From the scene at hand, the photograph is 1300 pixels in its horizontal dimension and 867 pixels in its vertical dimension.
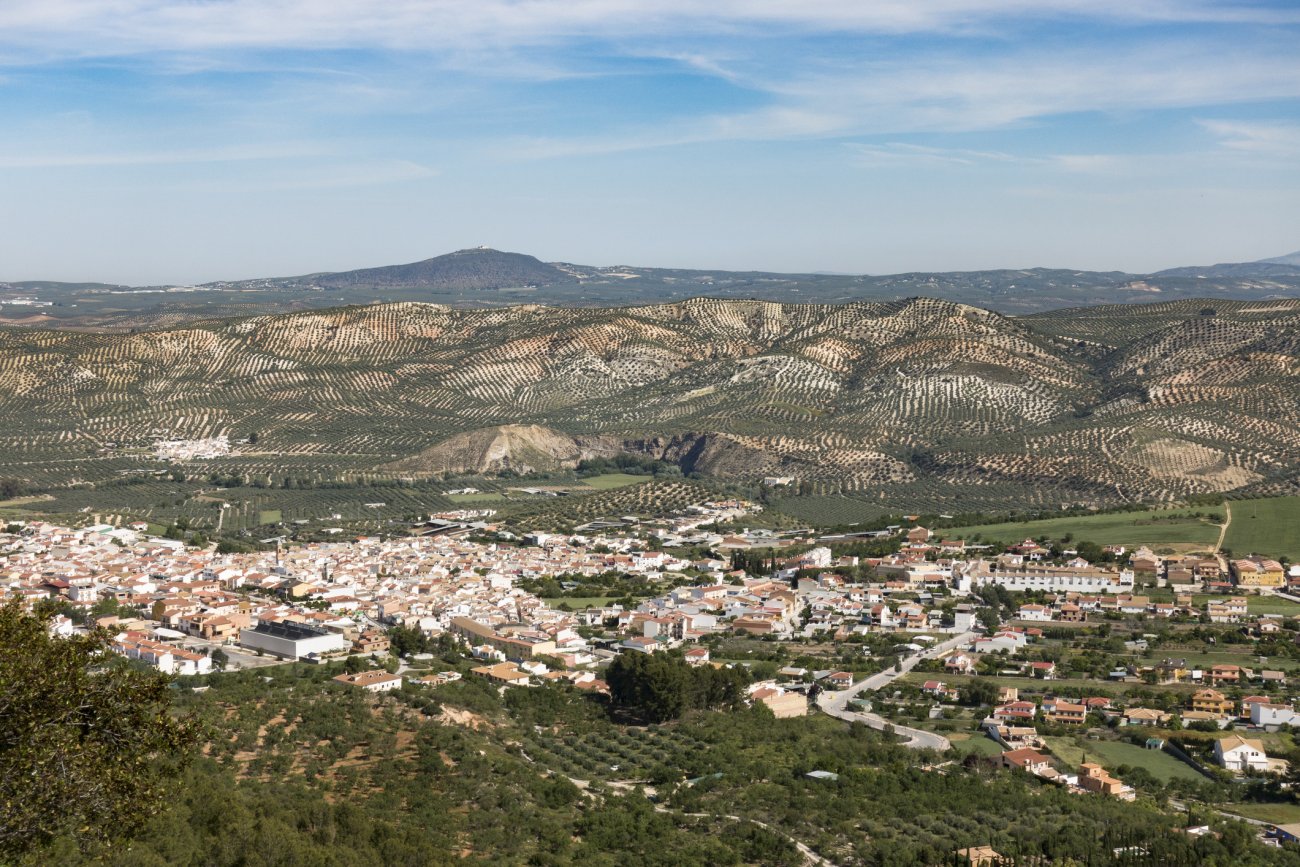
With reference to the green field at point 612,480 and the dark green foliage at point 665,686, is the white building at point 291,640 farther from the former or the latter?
the green field at point 612,480

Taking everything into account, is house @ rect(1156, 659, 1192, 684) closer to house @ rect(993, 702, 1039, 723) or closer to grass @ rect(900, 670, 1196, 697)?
grass @ rect(900, 670, 1196, 697)

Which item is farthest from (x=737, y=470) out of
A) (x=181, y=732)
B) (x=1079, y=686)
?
(x=181, y=732)

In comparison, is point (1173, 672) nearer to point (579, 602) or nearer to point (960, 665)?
point (960, 665)

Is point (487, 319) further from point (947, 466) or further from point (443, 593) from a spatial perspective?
point (443, 593)

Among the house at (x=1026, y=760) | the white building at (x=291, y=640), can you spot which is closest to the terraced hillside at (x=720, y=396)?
the white building at (x=291, y=640)

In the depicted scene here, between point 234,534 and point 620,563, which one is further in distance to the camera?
point 234,534

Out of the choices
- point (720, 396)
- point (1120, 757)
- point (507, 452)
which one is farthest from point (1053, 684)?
point (720, 396)

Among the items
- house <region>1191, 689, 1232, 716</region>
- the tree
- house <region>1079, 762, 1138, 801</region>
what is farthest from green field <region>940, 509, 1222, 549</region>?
the tree
